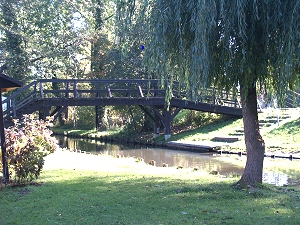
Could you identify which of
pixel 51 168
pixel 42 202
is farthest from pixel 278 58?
pixel 51 168

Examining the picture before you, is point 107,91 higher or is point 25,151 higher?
point 107,91

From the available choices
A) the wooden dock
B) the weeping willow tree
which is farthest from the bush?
the wooden dock

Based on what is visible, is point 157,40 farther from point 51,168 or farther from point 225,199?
point 51,168

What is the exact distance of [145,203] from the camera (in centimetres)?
626

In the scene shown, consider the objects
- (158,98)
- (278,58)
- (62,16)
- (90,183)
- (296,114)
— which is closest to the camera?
(278,58)

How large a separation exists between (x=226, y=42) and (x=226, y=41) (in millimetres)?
18

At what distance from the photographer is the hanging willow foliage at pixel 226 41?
5.84m

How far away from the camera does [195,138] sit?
21.8 meters

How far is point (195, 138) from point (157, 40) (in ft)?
51.7

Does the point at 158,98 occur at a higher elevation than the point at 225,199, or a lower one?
higher

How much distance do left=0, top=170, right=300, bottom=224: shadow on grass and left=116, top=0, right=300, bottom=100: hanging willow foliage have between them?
1968 millimetres

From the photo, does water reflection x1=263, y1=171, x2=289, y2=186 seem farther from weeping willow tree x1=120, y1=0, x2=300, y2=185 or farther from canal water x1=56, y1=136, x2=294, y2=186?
weeping willow tree x1=120, y1=0, x2=300, y2=185

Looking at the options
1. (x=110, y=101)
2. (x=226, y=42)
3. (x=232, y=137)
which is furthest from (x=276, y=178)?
(x=110, y=101)

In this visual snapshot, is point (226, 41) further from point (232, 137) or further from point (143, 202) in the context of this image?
point (232, 137)
